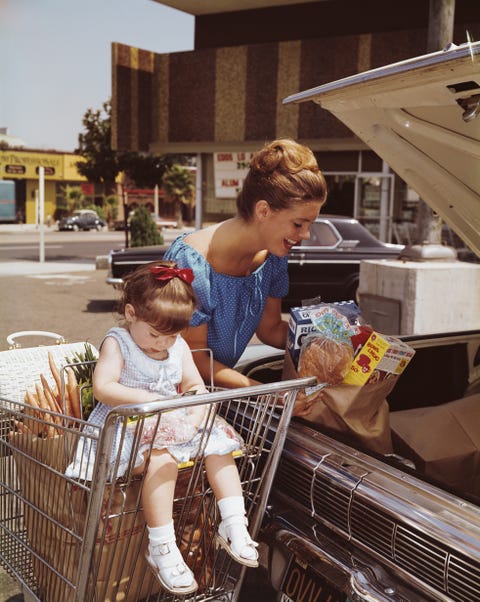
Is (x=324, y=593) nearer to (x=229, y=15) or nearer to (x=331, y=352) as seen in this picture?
(x=331, y=352)

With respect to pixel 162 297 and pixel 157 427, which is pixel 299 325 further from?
pixel 157 427

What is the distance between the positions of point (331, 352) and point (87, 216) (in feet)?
163

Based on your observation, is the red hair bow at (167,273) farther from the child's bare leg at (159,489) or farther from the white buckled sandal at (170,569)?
the white buckled sandal at (170,569)

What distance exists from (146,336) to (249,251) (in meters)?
0.69

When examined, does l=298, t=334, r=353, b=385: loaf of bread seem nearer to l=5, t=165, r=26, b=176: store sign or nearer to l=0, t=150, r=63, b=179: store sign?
l=0, t=150, r=63, b=179: store sign

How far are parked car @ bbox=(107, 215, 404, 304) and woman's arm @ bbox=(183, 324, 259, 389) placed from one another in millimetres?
7863

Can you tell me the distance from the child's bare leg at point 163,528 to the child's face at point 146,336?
0.38m

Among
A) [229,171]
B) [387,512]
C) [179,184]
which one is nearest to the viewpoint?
[387,512]

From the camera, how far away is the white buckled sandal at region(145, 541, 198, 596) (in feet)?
6.08

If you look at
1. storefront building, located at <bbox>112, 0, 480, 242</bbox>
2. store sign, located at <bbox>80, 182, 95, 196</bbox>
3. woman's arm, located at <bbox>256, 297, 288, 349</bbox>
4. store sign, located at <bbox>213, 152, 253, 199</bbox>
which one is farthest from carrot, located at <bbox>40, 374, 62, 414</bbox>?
store sign, located at <bbox>80, 182, 95, 196</bbox>

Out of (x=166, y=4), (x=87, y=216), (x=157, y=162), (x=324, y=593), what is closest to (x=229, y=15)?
(x=166, y=4)

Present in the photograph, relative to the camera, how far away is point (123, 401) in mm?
2059

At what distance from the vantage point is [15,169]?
2293 inches

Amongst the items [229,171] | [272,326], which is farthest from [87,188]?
[272,326]
